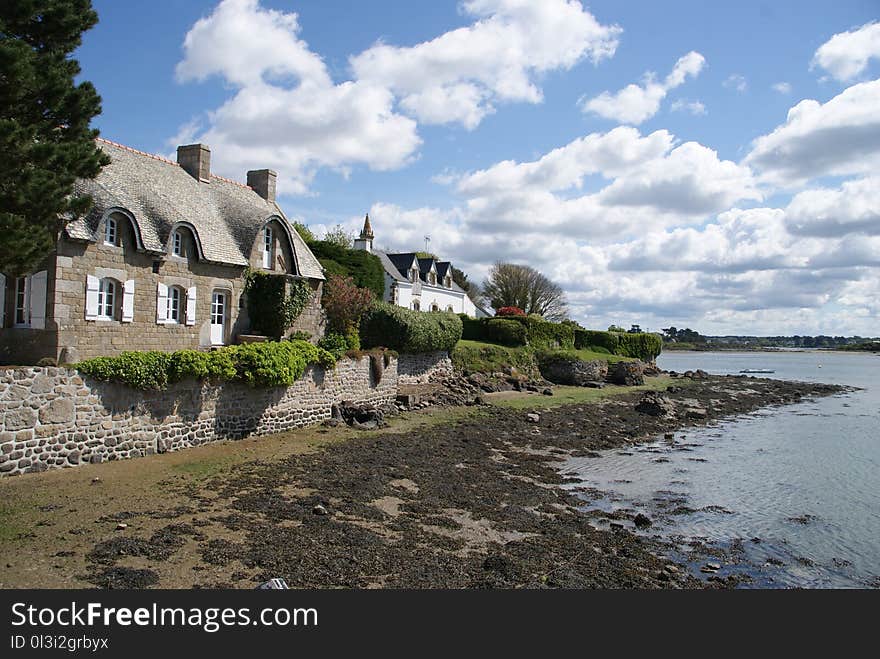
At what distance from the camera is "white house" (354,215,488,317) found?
47781 millimetres

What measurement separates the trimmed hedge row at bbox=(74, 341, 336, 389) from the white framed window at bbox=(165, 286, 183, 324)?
2.88 m

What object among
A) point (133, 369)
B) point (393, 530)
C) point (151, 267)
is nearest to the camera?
point (393, 530)

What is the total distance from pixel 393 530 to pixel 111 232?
Result: 1320 centimetres

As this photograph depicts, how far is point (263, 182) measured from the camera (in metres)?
27.8

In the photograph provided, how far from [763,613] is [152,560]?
8703mm

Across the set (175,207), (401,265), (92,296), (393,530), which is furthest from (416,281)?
(393,530)

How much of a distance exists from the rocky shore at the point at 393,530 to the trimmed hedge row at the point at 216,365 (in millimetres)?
3053

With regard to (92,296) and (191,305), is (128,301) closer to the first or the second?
(92,296)

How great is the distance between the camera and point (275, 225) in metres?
24.9

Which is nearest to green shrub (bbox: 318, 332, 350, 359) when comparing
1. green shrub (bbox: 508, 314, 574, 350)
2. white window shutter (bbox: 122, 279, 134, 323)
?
white window shutter (bbox: 122, 279, 134, 323)

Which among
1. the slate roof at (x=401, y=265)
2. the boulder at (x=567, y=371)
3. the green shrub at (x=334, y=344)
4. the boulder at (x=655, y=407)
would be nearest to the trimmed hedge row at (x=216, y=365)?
the green shrub at (x=334, y=344)

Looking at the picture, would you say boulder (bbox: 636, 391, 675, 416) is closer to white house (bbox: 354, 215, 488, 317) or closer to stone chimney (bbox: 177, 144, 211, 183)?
white house (bbox: 354, 215, 488, 317)

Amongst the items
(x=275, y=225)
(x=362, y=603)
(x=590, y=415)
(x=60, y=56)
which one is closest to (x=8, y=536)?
(x=362, y=603)

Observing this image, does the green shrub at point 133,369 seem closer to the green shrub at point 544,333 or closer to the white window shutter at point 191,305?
the white window shutter at point 191,305
